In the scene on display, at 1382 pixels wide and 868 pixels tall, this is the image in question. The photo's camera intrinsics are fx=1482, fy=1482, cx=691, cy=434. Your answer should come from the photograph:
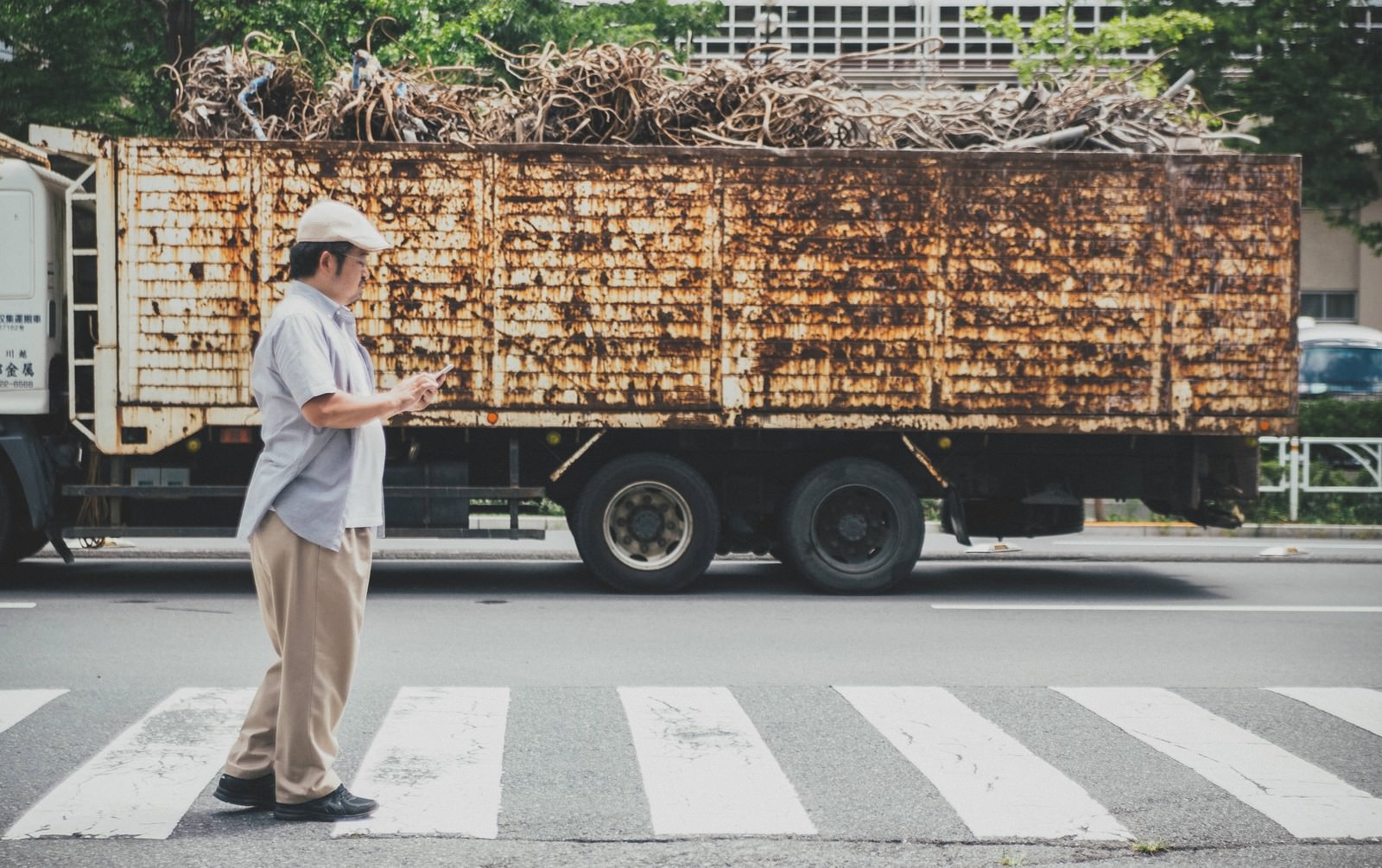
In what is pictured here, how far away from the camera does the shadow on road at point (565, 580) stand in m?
11.3

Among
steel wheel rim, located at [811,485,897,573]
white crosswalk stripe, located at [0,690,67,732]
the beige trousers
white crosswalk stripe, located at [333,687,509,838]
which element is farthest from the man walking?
steel wheel rim, located at [811,485,897,573]

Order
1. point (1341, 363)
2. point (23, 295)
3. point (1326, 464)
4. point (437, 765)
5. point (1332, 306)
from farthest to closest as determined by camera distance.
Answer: point (1332, 306), point (1341, 363), point (1326, 464), point (23, 295), point (437, 765)

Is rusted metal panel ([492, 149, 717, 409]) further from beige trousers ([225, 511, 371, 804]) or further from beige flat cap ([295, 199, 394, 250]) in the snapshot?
beige trousers ([225, 511, 371, 804])

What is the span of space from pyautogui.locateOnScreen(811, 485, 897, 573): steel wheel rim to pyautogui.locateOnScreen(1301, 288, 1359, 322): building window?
23.4 meters

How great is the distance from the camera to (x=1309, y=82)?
1950 centimetres

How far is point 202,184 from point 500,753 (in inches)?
246

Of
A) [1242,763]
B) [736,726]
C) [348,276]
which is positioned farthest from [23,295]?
[1242,763]

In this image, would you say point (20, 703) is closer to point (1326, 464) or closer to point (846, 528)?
point (846, 528)

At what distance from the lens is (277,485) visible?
184 inches

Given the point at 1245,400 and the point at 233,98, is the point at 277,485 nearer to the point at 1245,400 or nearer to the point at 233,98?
the point at 233,98

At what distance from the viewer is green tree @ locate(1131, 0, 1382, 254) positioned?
19344mm

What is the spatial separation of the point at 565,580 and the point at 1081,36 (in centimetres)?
1163

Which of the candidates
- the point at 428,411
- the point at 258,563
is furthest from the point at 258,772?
the point at 428,411

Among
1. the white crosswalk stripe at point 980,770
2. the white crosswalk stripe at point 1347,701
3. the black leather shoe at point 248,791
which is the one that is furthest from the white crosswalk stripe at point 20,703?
the white crosswalk stripe at point 1347,701
